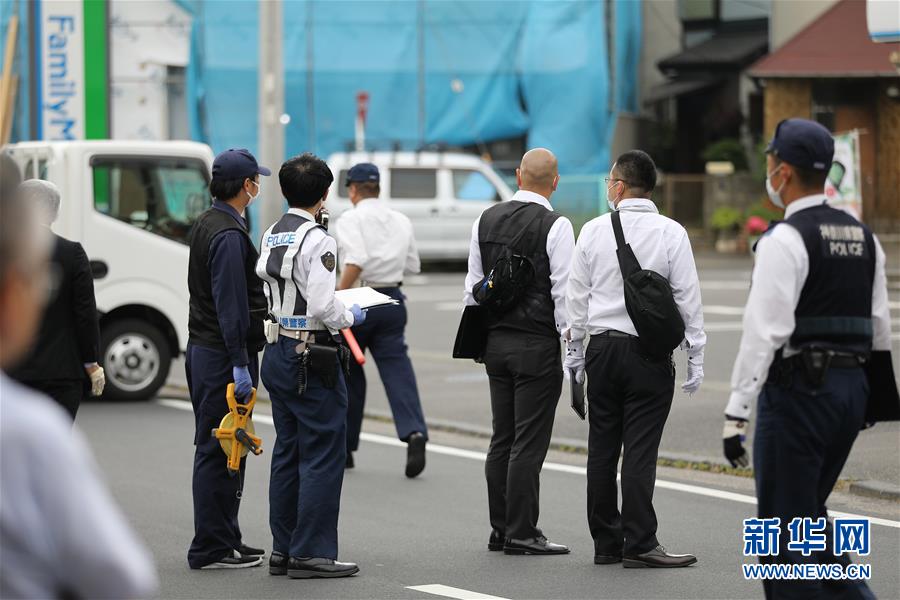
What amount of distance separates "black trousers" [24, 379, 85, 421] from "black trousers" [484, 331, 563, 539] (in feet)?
6.27

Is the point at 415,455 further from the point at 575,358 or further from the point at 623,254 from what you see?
the point at 623,254

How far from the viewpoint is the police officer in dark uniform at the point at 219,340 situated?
6.60 meters

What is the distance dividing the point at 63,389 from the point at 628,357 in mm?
2454

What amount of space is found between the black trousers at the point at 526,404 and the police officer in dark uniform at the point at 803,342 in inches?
91.6

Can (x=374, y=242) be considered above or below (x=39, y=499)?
above

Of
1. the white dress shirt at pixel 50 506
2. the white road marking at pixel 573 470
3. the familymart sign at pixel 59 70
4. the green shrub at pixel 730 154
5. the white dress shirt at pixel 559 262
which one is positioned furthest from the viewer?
the green shrub at pixel 730 154

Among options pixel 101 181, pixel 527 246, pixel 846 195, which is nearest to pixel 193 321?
pixel 527 246

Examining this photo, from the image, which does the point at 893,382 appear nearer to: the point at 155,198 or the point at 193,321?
the point at 193,321

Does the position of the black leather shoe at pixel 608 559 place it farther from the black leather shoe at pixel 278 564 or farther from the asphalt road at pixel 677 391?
the asphalt road at pixel 677 391

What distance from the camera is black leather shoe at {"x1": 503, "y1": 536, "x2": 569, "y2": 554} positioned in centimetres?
700

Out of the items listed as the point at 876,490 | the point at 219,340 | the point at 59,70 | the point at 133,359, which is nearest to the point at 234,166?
the point at 219,340

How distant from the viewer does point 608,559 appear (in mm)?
6766

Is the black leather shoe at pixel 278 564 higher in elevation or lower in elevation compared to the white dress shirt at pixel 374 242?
lower

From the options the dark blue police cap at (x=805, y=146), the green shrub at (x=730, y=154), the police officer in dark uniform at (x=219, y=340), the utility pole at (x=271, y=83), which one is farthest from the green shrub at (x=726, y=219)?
the dark blue police cap at (x=805, y=146)
